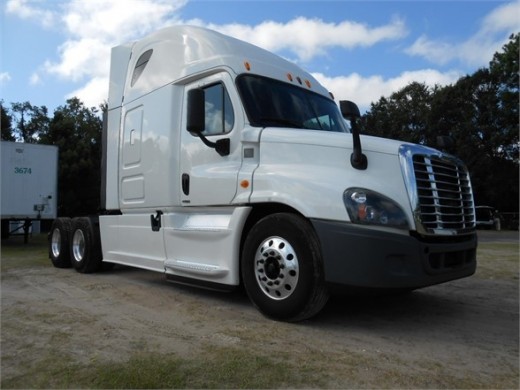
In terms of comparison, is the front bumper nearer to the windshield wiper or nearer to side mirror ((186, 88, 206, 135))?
the windshield wiper

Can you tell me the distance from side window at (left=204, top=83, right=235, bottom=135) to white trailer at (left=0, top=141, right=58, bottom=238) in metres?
10.9

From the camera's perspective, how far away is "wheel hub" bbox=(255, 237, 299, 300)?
4.50 metres

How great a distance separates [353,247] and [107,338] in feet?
7.57

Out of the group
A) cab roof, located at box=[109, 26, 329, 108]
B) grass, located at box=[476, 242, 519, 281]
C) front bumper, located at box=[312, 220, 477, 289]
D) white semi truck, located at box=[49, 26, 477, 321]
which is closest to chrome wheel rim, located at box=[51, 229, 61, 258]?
white semi truck, located at box=[49, 26, 477, 321]

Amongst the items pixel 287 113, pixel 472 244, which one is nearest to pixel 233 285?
pixel 287 113

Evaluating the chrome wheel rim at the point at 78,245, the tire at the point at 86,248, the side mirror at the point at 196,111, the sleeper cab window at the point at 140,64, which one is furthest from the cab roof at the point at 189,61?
the chrome wheel rim at the point at 78,245

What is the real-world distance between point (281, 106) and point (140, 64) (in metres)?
2.73

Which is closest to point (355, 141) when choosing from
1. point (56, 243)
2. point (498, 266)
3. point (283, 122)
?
point (283, 122)

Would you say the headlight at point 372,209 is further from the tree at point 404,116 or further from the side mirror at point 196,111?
the tree at point 404,116

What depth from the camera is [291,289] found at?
4504 mm

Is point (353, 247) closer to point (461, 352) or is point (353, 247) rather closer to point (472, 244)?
point (461, 352)

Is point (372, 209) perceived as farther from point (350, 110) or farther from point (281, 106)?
point (281, 106)

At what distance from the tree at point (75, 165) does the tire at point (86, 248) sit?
18696 mm

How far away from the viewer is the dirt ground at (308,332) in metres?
3.43
